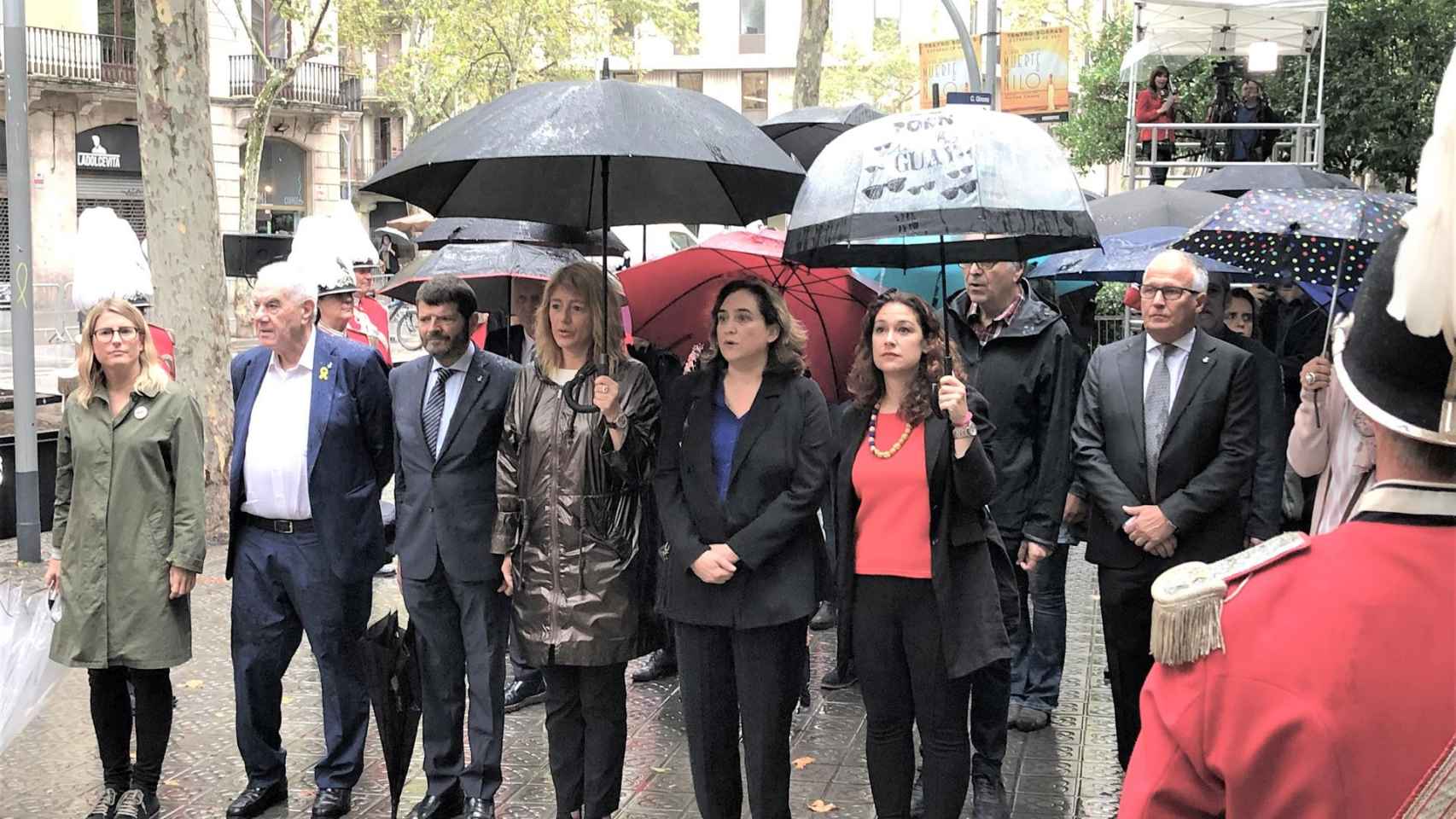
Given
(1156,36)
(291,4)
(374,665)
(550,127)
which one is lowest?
(374,665)

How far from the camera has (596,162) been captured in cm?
598

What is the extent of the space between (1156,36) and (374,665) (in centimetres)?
1305

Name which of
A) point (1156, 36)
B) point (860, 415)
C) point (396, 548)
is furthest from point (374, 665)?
point (1156, 36)

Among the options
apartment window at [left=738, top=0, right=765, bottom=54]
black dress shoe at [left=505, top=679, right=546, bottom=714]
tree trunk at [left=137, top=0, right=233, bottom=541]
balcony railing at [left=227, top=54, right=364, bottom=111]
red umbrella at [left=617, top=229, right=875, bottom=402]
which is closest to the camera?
red umbrella at [left=617, top=229, right=875, bottom=402]

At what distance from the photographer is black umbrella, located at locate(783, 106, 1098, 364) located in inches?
189

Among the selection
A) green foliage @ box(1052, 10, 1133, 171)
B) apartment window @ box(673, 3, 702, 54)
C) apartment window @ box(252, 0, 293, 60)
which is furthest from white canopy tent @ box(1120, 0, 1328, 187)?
apartment window @ box(673, 3, 702, 54)

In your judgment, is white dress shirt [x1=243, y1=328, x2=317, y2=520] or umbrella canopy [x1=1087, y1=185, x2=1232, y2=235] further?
umbrella canopy [x1=1087, y1=185, x2=1232, y2=235]

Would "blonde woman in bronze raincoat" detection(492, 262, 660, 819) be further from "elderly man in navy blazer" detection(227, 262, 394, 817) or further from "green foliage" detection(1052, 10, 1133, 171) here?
"green foliage" detection(1052, 10, 1133, 171)

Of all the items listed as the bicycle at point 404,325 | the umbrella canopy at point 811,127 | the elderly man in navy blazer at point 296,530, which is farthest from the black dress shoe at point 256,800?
the bicycle at point 404,325

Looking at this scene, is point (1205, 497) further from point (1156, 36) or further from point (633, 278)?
point (1156, 36)

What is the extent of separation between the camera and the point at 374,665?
17.8ft

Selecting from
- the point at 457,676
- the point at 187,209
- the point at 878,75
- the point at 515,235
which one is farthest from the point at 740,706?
the point at 878,75

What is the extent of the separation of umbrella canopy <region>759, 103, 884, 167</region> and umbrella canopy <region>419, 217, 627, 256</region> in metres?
2.72

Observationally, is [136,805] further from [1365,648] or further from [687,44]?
[687,44]
